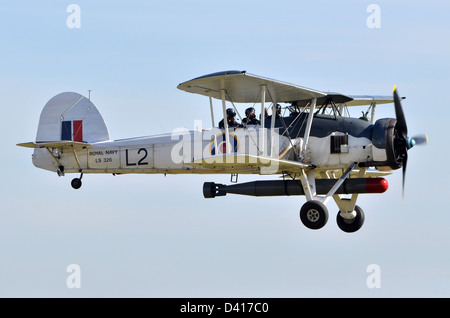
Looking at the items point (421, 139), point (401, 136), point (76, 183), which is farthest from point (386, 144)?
point (76, 183)

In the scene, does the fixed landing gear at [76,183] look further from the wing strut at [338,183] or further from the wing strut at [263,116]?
the wing strut at [338,183]

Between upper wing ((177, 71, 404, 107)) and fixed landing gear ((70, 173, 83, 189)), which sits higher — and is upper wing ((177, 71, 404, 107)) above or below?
above

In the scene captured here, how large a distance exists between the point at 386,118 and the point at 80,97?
22.4 ft

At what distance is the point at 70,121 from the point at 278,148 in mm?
5046

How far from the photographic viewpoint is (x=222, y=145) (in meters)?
16.0

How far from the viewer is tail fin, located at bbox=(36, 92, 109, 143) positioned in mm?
18031

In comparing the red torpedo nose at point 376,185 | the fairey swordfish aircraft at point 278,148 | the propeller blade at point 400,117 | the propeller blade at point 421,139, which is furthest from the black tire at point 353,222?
the propeller blade at point 400,117

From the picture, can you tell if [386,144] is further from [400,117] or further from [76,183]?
[76,183]

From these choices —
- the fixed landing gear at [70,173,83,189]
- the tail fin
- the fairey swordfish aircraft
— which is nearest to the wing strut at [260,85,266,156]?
the fairey swordfish aircraft

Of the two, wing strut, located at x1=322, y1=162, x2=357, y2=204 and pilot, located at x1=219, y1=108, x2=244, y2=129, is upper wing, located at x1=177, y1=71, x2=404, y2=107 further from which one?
wing strut, located at x1=322, y1=162, x2=357, y2=204

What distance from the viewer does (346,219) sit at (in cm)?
1667

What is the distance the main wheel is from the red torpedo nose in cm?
100

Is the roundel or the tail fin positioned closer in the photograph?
the roundel

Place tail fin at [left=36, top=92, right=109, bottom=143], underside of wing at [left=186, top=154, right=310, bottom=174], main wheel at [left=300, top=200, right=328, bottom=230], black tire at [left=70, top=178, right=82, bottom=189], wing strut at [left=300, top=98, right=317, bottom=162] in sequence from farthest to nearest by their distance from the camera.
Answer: tail fin at [left=36, top=92, right=109, bottom=143], black tire at [left=70, top=178, right=82, bottom=189], wing strut at [left=300, top=98, right=317, bottom=162], main wheel at [left=300, top=200, right=328, bottom=230], underside of wing at [left=186, top=154, right=310, bottom=174]
